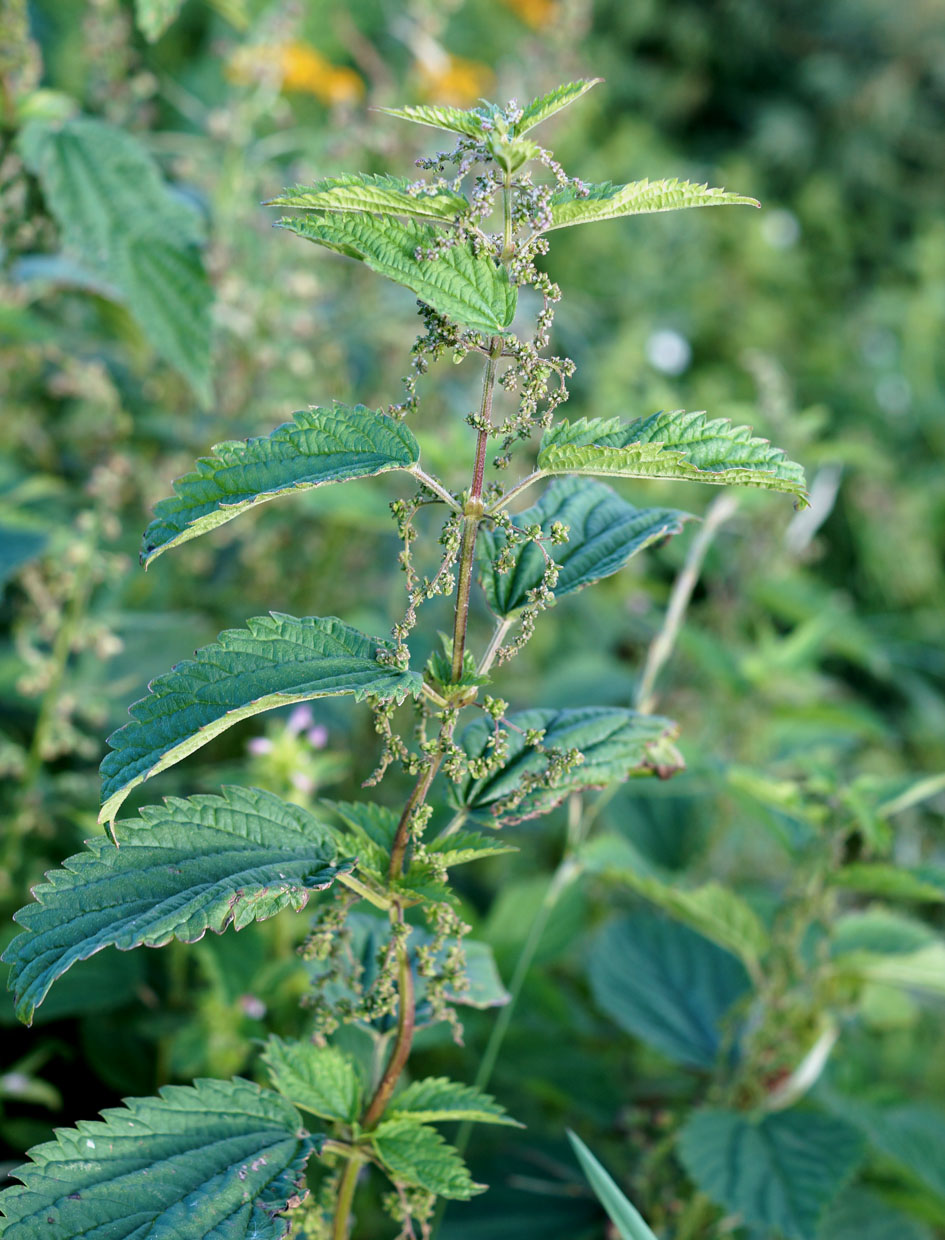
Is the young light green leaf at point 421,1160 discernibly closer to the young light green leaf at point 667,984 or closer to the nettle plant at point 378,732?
the nettle plant at point 378,732

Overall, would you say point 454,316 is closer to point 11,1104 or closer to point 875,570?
point 11,1104

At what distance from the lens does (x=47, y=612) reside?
1283mm

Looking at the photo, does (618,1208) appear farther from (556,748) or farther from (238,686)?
(238,686)

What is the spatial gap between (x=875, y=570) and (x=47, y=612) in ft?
11.1

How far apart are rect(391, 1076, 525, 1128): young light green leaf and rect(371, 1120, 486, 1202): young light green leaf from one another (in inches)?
0.5

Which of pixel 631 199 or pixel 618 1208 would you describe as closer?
pixel 631 199

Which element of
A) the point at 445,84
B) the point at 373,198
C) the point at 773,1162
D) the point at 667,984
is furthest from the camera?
the point at 445,84

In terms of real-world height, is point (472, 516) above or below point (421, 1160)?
above

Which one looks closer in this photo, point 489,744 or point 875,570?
point 489,744

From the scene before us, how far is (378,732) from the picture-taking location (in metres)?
0.64

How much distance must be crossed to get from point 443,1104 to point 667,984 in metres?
0.72

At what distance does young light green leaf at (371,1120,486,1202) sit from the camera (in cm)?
67

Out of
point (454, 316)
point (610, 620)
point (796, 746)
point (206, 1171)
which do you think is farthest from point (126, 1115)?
point (610, 620)

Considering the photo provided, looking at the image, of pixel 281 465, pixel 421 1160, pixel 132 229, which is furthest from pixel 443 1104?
pixel 132 229
